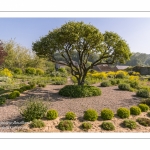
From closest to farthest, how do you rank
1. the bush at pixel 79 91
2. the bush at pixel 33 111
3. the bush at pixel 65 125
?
the bush at pixel 65 125 → the bush at pixel 33 111 → the bush at pixel 79 91

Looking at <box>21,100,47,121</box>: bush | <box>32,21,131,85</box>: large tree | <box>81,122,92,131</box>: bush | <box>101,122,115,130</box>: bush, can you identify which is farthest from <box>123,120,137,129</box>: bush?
<box>32,21,131,85</box>: large tree

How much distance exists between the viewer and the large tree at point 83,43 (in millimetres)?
9242

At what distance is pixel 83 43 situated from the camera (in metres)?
9.92

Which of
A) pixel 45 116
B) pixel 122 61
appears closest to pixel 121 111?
pixel 45 116

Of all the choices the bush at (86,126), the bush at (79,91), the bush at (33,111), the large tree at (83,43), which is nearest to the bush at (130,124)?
the bush at (86,126)

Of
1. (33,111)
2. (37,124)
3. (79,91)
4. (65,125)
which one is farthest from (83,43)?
(37,124)

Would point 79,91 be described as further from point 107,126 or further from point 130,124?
point 130,124

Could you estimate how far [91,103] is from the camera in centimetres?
856

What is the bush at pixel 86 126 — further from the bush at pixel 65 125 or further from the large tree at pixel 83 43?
the large tree at pixel 83 43

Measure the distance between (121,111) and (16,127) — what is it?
450cm

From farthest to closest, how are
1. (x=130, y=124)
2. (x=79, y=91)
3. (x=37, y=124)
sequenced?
(x=79, y=91)
(x=130, y=124)
(x=37, y=124)

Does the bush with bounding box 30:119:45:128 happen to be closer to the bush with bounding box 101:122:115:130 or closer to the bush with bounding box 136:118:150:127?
the bush with bounding box 101:122:115:130

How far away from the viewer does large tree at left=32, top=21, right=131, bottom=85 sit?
9.24 metres
